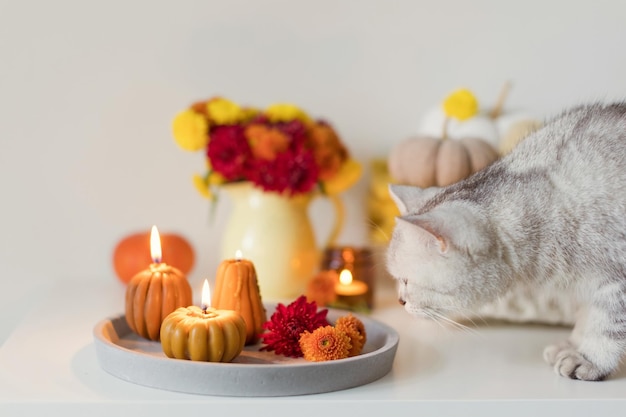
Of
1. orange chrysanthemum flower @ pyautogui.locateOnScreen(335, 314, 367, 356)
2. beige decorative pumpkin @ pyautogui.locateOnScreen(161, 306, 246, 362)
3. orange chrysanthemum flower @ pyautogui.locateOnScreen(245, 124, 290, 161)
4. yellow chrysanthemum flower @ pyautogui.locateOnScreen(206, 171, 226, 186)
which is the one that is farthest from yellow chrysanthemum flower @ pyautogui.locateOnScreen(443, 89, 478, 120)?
beige decorative pumpkin @ pyautogui.locateOnScreen(161, 306, 246, 362)

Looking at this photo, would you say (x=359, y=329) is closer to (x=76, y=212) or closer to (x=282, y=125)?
(x=282, y=125)

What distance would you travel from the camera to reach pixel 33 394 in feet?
3.06

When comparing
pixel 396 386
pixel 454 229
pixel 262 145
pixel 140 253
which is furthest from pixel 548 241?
pixel 140 253

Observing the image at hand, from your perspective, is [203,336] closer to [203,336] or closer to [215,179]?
[203,336]

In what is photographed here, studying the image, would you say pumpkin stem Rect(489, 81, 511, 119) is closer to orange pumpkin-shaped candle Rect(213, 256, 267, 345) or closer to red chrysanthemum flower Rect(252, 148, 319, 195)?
red chrysanthemum flower Rect(252, 148, 319, 195)

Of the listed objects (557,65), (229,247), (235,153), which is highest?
(557,65)

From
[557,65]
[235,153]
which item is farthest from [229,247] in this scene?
[557,65]

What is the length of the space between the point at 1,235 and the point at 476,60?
3.25 ft

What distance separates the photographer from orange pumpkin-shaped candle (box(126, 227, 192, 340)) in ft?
3.59

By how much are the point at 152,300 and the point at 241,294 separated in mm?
120

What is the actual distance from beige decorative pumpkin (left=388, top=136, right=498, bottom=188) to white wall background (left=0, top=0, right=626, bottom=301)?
0.25 meters

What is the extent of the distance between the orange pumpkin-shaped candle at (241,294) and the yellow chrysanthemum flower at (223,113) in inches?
13.6

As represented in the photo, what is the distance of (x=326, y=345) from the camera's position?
99 cm

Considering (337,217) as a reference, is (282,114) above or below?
above
